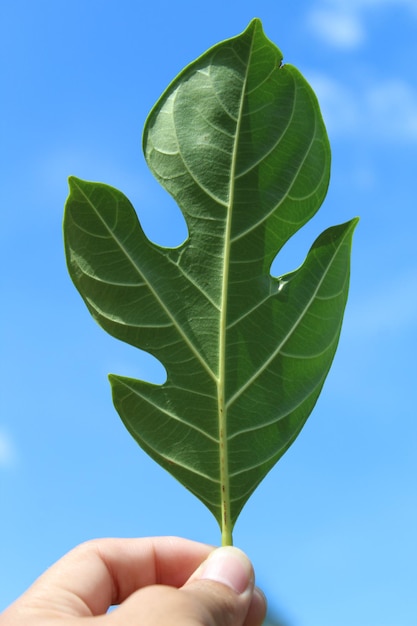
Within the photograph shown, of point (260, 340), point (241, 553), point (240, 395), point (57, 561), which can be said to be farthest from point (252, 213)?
point (57, 561)

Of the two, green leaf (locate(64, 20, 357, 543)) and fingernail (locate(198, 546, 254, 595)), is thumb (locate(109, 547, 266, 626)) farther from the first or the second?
green leaf (locate(64, 20, 357, 543))

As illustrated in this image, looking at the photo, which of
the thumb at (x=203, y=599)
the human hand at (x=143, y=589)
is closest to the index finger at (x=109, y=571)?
the human hand at (x=143, y=589)

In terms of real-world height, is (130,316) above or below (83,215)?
below

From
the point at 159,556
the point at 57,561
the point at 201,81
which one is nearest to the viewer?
the point at 201,81

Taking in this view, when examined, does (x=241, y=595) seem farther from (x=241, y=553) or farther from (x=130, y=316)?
(x=130, y=316)

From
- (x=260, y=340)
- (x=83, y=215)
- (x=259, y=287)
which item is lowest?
(x=260, y=340)

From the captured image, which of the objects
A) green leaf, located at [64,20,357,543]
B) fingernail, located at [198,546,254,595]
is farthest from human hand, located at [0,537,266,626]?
green leaf, located at [64,20,357,543]
